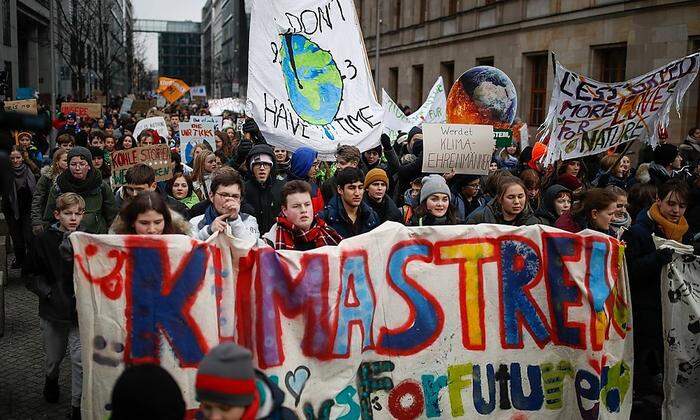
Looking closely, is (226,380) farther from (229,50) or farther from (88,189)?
(229,50)

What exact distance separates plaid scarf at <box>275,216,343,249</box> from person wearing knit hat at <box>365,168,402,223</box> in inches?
48.6

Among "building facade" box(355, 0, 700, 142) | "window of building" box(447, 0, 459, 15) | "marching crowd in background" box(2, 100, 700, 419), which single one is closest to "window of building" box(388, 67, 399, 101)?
"building facade" box(355, 0, 700, 142)

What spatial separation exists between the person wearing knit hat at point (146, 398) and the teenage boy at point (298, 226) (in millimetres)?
2234

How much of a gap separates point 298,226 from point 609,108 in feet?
17.1

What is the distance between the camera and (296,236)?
15.4ft

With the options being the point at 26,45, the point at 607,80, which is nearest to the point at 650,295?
the point at 607,80

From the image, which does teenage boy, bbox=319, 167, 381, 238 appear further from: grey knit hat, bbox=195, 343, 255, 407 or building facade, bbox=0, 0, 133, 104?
building facade, bbox=0, 0, 133, 104

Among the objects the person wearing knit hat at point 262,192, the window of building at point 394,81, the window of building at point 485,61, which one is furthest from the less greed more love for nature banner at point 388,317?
the window of building at point 394,81

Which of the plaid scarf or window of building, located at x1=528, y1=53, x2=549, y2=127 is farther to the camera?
window of building, located at x1=528, y1=53, x2=549, y2=127

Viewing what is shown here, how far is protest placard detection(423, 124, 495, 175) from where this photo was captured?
7129 millimetres

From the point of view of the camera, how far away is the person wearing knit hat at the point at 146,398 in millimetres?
2346

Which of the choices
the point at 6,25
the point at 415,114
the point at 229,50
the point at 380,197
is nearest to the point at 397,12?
the point at 6,25

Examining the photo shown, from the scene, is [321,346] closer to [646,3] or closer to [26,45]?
[646,3]

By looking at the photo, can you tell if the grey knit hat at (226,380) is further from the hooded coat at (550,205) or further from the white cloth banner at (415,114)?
the white cloth banner at (415,114)
